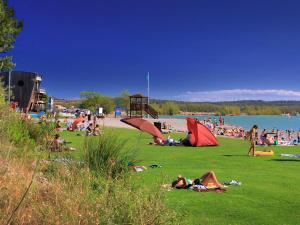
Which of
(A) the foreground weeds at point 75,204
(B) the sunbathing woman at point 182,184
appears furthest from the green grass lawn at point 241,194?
(A) the foreground weeds at point 75,204

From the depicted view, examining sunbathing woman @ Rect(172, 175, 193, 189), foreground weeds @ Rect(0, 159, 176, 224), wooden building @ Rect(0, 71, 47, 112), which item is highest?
wooden building @ Rect(0, 71, 47, 112)

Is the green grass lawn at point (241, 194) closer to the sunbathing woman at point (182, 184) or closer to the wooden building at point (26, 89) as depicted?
the sunbathing woman at point (182, 184)

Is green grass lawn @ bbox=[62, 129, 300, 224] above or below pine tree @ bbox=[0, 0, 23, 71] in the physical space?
below

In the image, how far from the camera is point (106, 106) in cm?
11100

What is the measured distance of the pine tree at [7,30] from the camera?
22.1 metres

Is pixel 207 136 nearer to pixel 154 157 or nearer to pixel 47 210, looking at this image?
pixel 154 157

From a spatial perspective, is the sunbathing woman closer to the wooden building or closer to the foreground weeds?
the foreground weeds

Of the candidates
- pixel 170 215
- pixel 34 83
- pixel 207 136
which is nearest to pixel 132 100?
pixel 34 83

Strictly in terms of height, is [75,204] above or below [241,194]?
above

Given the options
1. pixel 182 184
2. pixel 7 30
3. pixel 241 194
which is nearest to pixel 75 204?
pixel 182 184

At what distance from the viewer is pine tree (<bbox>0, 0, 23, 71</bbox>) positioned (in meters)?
22.1

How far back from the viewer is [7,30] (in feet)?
72.9

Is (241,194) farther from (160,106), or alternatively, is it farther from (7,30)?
(160,106)

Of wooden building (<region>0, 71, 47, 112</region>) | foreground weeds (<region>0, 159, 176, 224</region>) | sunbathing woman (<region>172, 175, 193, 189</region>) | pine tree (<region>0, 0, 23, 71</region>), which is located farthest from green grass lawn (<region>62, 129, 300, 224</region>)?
wooden building (<region>0, 71, 47, 112</region>)
